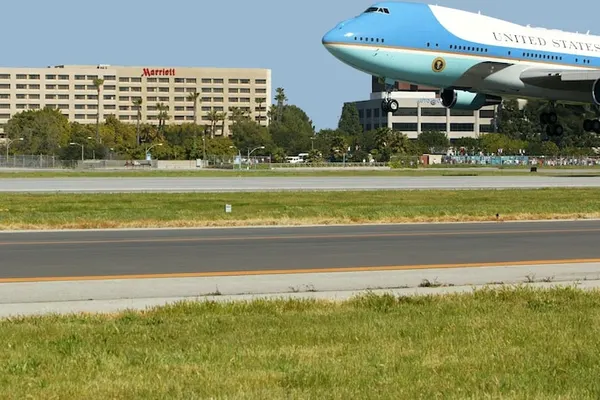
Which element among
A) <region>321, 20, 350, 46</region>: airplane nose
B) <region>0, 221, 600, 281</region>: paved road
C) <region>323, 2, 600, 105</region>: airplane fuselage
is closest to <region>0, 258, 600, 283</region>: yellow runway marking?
<region>0, 221, 600, 281</region>: paved road

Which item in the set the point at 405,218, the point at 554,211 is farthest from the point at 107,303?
the point at 554,211

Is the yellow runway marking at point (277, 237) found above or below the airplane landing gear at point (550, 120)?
below

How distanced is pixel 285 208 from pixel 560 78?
31.8 m

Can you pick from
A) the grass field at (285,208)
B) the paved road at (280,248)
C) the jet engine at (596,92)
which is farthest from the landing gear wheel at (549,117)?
the paved road at (280,248)

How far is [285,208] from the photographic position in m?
37.3

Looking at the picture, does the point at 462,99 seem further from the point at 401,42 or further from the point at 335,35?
the point at 335,35

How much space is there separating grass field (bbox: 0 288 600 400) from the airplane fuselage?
46.1m

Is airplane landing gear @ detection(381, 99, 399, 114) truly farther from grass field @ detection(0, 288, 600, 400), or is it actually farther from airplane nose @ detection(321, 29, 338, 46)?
grass field @ detection(0, 288, 600, 400)

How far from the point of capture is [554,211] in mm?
35594

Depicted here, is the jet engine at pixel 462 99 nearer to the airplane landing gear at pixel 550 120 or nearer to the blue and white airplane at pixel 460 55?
the blue and white airplane at pixel 460 55

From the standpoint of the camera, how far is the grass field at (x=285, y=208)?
31.5m

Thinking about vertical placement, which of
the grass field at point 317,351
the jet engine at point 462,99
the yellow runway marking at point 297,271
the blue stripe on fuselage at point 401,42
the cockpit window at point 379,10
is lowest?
the yellow runway marking at point 297,271

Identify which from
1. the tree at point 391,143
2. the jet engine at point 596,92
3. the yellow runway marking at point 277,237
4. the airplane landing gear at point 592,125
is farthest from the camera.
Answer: the tree at point 391,143

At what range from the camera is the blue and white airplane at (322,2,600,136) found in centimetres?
5953
